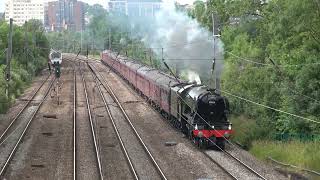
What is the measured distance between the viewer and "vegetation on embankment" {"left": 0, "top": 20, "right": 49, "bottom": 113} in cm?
4700

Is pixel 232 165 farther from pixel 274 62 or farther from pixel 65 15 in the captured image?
pixel 65 15

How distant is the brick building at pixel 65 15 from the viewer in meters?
166

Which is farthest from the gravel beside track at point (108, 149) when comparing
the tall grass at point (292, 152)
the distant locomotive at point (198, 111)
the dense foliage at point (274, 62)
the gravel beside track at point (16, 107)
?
the dense foliage at point (274, 62)

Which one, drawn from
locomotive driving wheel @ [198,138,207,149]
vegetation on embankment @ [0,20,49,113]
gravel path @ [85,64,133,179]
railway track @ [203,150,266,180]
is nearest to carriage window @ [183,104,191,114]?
locomotive driving wheel @ [198,138,207,149]

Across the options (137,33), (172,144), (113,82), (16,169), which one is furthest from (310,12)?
(137,33)

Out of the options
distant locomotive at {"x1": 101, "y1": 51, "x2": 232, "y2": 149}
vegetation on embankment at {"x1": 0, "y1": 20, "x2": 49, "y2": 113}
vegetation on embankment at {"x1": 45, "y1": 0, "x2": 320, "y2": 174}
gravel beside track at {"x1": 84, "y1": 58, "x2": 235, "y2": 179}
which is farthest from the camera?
vegetation on embankment at {"x1": 0, "y1": 20, "x2": 49, "y2": 113}

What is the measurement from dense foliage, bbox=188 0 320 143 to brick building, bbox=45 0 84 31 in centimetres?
12022

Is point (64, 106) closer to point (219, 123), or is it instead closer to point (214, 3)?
point (214, 3)

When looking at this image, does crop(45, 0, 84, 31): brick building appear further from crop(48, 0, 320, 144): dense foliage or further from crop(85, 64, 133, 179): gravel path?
crop(85, 64, 133, 179): gravel path

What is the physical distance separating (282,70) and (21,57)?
44.4m

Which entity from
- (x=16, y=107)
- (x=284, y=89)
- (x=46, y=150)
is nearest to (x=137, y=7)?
(x=16, y=107)

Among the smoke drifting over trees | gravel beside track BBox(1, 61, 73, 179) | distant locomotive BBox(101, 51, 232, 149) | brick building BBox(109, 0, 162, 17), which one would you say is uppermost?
brick building BBox(109, 0, 162, 17)

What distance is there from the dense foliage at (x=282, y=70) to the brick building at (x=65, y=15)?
120m

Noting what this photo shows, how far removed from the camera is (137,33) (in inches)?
2805
